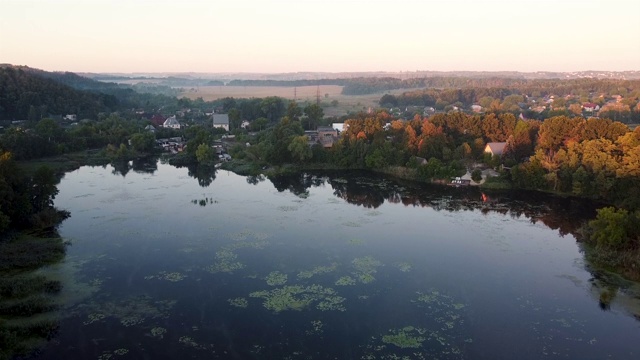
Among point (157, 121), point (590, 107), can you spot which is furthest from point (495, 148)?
point (590, 107)

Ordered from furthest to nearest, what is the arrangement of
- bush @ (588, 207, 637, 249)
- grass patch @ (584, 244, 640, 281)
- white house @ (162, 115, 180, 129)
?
1. white house @ (162, 115, 180, 129)
2. bush @ (588, 207, 637, 249)
3. grass patch @ (584, 244, 640, 281)

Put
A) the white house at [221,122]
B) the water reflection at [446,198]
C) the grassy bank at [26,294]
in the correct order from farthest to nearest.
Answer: the white house at [221,122] → the water reflection at [446,198] → the grassy bank at [26,294]

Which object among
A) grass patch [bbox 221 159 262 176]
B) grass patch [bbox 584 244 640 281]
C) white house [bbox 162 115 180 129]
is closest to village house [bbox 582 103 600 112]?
grass patch [bbox 221 159 262 176]

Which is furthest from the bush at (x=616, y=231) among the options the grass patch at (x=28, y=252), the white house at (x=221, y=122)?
the white house at (x=221, y=122)

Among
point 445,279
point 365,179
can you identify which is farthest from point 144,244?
point 365,179

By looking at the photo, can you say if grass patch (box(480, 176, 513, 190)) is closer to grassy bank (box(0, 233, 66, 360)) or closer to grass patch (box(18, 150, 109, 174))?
grassy bank (box(0, 233, 66, 360))

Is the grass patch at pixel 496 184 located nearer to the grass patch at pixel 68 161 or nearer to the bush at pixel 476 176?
the bush at pixel 476 176

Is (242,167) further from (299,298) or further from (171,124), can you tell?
(171,124)
